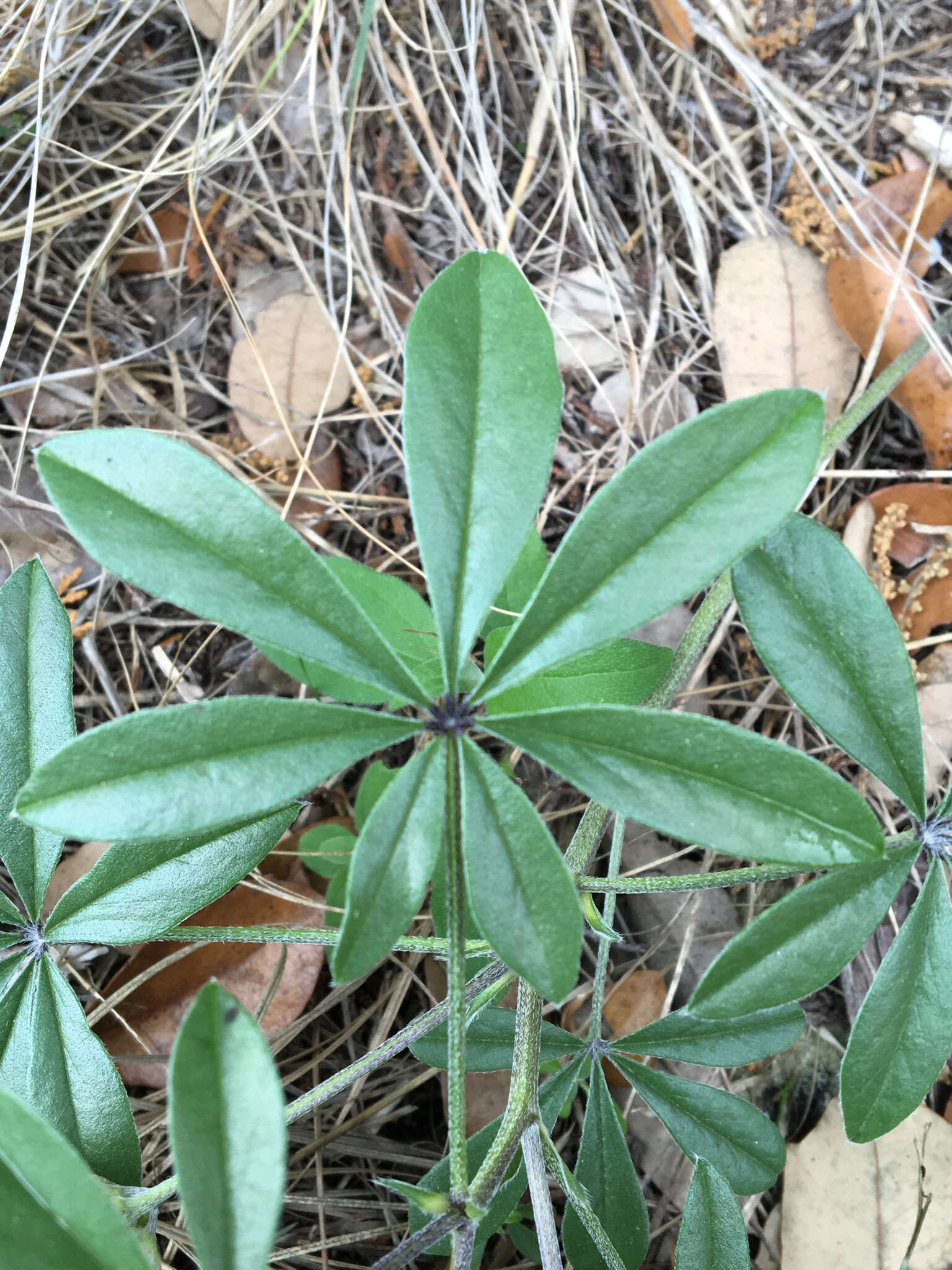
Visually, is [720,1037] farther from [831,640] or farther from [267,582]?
[267,582]

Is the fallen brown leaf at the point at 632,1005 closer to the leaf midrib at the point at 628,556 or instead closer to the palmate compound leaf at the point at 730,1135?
the palmate compound leaf at the point at 730,1135

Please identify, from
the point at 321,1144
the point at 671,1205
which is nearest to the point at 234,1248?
the point at 321,1144

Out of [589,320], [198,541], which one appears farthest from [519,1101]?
[589,320]

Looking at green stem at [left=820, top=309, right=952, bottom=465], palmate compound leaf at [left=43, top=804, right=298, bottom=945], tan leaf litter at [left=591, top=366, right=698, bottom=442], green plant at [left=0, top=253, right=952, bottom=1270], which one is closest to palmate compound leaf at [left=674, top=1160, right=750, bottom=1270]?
green plant at [left=0, top=253, right=952, bottom=1270]

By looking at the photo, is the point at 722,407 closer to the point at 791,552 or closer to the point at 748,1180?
the point at 791,552

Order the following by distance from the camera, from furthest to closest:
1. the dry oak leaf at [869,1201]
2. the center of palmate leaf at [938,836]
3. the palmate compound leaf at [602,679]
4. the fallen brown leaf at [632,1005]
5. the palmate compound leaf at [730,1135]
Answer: the fallen brown leaf at [632,1005] < the dry oak leaf at [869,1201] < the palmate compound leaf at [730,1135] < the palmate compound leaf at [602,679] < the center of palmate leaf at [938,836]

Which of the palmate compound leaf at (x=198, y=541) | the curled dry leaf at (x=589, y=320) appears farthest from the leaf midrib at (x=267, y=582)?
the curled dry leaf at (x=589, y=320)
